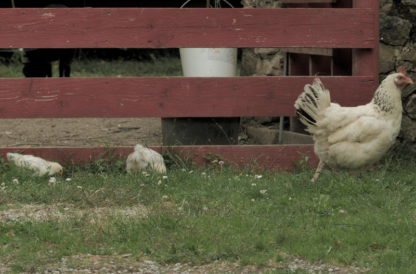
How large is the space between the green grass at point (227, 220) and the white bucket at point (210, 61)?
1.69 meters

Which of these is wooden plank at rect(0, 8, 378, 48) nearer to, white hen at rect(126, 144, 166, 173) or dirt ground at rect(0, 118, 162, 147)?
white hen at rect(126, 144, 166, 173)

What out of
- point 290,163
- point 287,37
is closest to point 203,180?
point 290,163

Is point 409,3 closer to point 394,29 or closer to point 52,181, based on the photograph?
point 394,29

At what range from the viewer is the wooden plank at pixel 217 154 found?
23.6 feet

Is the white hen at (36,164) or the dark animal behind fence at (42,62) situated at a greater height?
the dark animal behind fence at (42,62)

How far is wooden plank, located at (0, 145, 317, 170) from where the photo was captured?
7.18 metres

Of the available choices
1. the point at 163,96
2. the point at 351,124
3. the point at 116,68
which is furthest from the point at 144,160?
the point at 116,68

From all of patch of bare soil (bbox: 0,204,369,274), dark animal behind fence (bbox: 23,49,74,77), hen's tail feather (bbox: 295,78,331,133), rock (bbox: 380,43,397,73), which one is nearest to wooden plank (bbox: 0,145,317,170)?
hen's tail feather (bbox: 295,78,331,133)

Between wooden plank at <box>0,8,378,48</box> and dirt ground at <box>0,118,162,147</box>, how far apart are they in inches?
70.2

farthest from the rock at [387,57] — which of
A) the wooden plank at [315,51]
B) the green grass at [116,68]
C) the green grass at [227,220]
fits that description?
the green grass at [116,68]

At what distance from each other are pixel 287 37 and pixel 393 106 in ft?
3.62

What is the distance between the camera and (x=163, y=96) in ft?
23.6

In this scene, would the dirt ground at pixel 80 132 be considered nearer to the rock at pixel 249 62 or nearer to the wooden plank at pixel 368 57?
the rock at pixel 249 62

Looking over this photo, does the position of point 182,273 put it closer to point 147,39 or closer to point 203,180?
point 203,180
